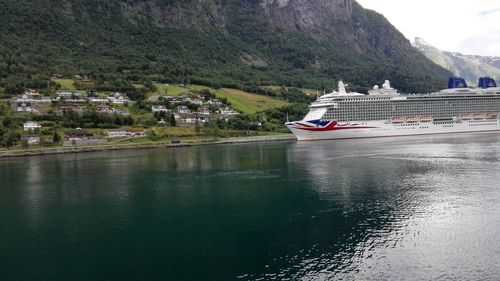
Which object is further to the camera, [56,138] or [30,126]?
[30,126]

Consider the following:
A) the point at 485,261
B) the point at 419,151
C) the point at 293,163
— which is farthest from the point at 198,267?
the point at 419,151

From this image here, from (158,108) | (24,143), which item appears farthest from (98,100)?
(24,143)

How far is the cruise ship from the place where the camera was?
3652 inches

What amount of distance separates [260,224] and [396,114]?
82.4 meters

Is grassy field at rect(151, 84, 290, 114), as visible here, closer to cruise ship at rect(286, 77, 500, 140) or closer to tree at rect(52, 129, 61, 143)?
cruise ship at rect(286, 77, 500, 140)

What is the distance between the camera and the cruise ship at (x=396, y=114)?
3652 inches

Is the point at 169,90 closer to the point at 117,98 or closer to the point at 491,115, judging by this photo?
the point at 117,98

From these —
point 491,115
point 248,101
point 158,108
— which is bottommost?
point 491,115

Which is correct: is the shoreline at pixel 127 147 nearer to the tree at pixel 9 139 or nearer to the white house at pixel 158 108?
the tree at pixel 9 139

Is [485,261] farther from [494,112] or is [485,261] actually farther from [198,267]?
[494,112]

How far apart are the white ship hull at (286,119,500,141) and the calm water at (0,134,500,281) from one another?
43.7 m

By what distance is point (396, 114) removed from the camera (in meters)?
100

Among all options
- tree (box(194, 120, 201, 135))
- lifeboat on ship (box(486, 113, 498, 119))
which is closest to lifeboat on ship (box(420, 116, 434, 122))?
lifeboat on ship (box(486, 113, 498, 119))

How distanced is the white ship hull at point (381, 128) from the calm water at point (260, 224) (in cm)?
4365
